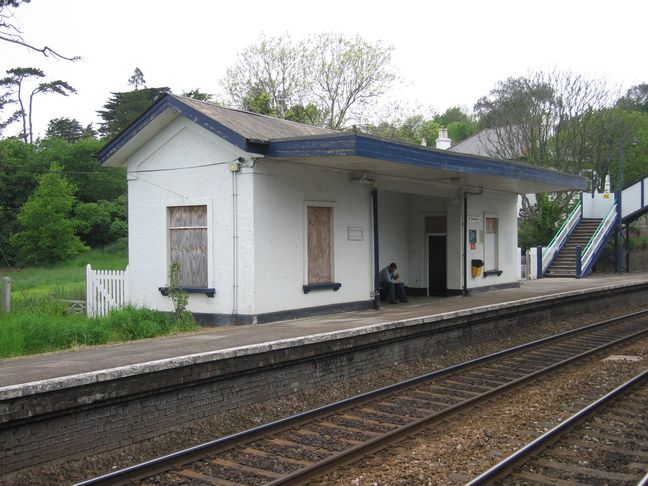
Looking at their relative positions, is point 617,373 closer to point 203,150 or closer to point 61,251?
point 203,150

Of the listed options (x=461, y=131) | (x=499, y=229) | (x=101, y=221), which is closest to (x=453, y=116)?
(x=461, y=131)

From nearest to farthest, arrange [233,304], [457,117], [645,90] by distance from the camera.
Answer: [233,304] → [645,90] → [457,117]

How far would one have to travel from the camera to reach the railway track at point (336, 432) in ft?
20.6

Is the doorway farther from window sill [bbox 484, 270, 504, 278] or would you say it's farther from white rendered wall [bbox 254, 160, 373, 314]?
white rendered wall [bbox 254, 160, 373, 314]

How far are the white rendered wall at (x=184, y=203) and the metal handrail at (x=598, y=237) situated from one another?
64.6 feet

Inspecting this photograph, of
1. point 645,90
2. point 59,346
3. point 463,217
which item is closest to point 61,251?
point 463,217

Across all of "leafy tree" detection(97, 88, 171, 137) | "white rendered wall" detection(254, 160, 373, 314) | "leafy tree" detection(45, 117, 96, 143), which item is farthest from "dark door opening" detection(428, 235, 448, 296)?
"leafy tree" detection(45, 117, 96, 143)

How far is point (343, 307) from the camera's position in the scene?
14.9 metres

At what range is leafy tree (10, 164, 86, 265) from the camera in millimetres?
37094

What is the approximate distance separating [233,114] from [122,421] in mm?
9026

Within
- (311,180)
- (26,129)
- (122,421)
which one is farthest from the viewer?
(26,129)

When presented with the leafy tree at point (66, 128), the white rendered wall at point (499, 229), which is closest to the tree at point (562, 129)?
→ the white rendered wall at point (499, 229)

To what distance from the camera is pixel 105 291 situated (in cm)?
1538

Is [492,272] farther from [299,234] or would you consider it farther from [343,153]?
[343,153]
